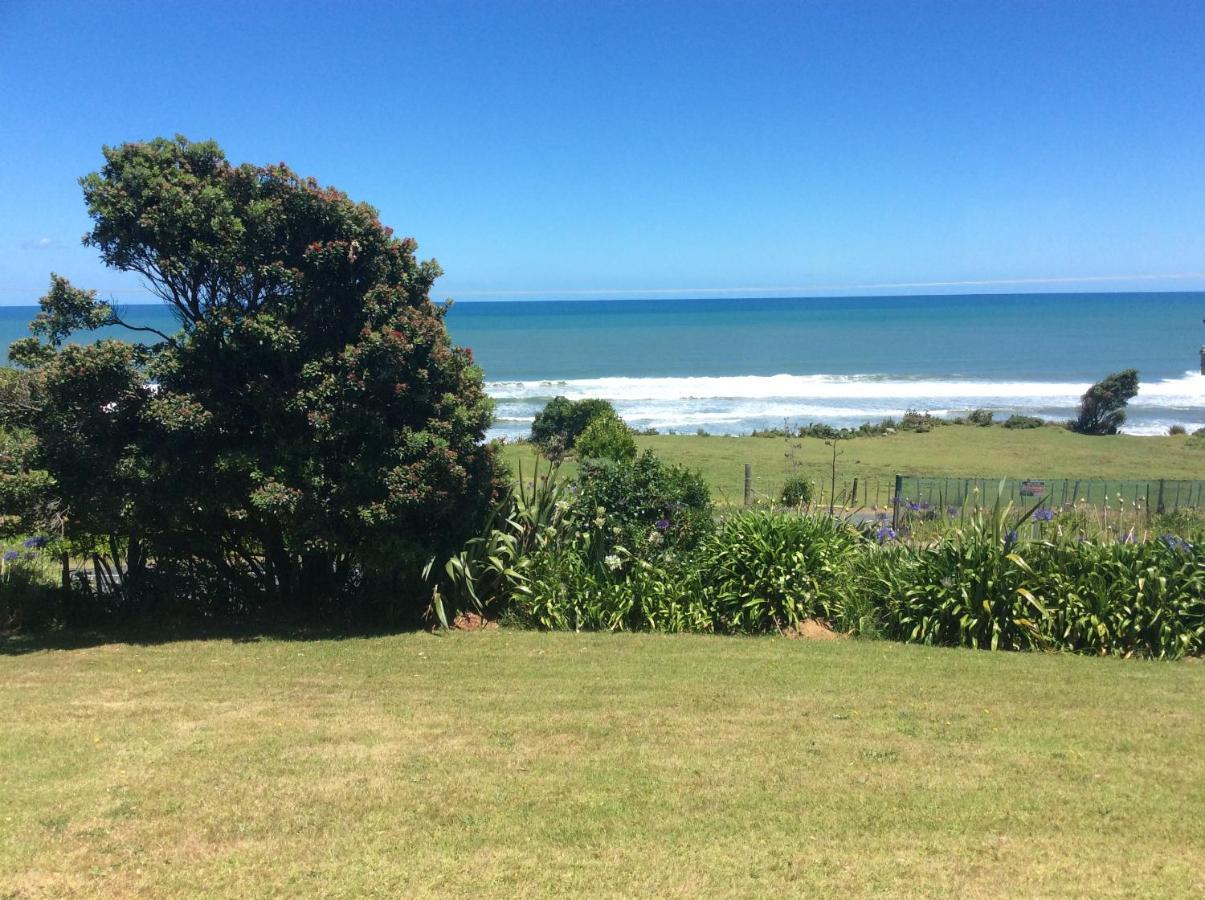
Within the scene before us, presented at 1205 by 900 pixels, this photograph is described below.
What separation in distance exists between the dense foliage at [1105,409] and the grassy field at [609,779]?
30295 mm

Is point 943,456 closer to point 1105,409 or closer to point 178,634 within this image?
point 1105,409

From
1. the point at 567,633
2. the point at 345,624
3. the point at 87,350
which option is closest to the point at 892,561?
the point at 567,633

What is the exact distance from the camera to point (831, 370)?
68.2 m

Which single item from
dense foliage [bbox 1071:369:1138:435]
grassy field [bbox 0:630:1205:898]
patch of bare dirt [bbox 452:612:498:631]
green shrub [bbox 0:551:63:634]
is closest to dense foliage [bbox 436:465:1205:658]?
patch of bare dirt [bbox 452:612:498:631]

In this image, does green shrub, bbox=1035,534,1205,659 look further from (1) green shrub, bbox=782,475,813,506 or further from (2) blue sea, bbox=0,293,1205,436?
(2) blue sea, bbox=0,293,1205,436

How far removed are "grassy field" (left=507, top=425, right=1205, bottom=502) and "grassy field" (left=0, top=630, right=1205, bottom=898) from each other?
1337 centimetres

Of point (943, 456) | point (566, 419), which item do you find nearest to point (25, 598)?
point (566, 419)

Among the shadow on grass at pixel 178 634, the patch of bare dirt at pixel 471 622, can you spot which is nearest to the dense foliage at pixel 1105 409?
the patch of bare dirt at pixel 471 622

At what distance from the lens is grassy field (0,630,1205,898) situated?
172 inches

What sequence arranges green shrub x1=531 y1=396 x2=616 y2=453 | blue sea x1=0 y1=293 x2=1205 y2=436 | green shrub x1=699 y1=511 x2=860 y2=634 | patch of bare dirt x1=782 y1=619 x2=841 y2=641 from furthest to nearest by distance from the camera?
blue sea x1=0 y1=293 x2=1205 y2=436 < green shrub x1=531 y1=396 x2=616 y2=453 < green shrub x1=699 y1=511 x2=860 y2=634 < patch of bare dirt x1=782 y1=619 x2=841 y2=641

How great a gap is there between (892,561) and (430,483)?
5.21m

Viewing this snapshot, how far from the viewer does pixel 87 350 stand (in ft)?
31.4

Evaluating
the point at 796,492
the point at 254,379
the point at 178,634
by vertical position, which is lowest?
the point at 178,634

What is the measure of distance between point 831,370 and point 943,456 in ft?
129
